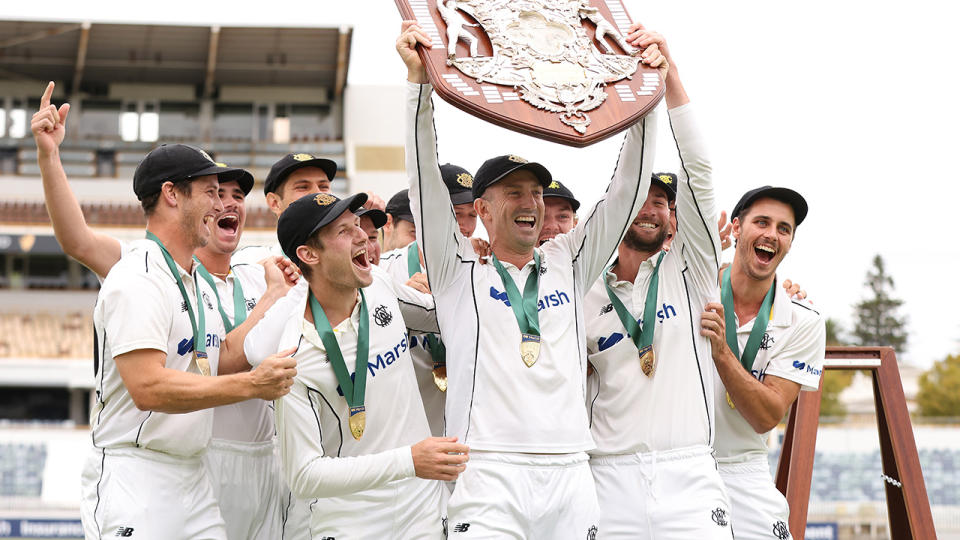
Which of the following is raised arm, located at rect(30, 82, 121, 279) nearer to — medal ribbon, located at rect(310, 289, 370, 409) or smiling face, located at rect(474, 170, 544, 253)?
medal ribbon, located at rect(310, 289, 370, 409)

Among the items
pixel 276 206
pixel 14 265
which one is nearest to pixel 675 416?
pixel 276 206

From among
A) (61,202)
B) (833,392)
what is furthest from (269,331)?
(833,392)

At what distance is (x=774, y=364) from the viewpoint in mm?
4586

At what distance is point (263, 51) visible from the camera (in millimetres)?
33000

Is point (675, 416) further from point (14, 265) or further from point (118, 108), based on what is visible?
point (118, 108)

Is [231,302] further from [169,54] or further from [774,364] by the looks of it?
[169,54]

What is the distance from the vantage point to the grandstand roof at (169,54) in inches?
1262

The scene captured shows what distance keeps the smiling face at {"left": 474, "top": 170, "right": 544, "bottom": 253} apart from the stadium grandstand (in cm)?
2410

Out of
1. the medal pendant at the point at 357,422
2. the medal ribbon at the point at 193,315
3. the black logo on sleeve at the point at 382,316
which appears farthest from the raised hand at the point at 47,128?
the medal pendant at the point at 357,422

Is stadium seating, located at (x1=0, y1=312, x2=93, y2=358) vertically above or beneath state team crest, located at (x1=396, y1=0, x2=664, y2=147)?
above

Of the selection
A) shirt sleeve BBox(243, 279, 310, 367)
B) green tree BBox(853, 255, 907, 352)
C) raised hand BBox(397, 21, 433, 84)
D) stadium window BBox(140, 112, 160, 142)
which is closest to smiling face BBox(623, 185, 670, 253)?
raised hand BBox(397, 21, 433, 84)

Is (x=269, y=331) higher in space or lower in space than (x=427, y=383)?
higher

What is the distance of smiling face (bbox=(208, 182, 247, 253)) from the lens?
15.0ft

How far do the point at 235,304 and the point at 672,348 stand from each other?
1994 mm
